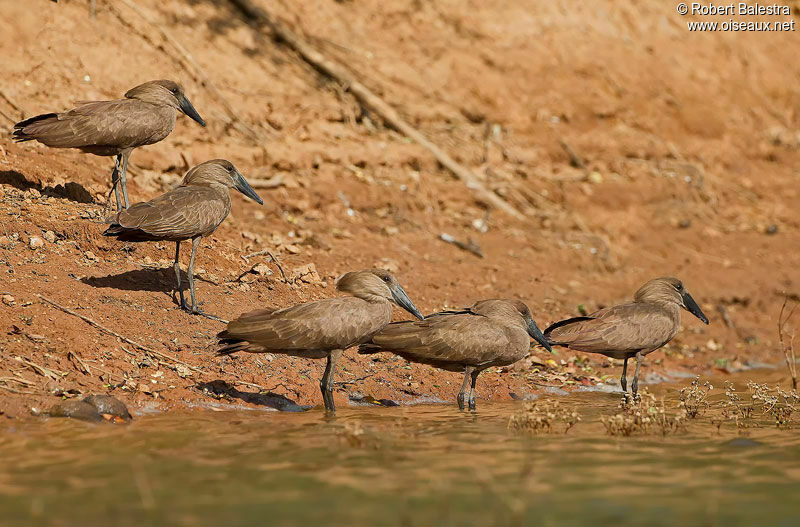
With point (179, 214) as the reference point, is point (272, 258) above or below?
below

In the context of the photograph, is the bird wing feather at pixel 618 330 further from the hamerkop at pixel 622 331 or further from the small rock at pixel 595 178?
the small rock at pixel 595 178

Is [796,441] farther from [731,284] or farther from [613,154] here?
[613,154]

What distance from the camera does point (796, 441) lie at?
729cm

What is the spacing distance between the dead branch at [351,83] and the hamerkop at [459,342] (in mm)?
6677

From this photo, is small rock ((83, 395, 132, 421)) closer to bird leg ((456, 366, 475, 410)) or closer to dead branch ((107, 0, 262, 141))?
bird leg ((456, 366, 475, 410))

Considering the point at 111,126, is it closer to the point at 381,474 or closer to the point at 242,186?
the point at 242,186

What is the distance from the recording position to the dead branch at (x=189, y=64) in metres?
14.8

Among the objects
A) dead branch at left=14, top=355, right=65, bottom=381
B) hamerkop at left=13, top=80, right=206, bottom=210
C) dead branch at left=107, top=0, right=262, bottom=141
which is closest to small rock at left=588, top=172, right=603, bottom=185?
dead branch at left=107, top=0, right=262, bottom=141

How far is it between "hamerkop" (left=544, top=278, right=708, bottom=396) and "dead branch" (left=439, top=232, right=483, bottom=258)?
362 centimetres

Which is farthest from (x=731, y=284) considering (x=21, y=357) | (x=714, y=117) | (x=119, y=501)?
(x=119, y=501)

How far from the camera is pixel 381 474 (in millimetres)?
6043

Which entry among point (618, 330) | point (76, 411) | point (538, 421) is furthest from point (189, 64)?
point (538, 421)

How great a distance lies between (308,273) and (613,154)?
7.74 m

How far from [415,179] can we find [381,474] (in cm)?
966
